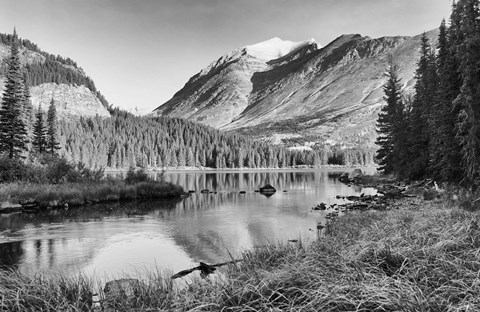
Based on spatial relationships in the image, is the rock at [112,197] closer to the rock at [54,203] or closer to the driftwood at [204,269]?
the rock at [54,203]

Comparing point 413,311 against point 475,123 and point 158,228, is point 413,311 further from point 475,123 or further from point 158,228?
point 475,123

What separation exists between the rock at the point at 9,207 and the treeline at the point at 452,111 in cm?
4233

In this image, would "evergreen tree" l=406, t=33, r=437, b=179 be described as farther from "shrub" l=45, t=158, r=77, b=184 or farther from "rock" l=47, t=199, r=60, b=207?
"shrub" l=45, t=158, r=77, b=184

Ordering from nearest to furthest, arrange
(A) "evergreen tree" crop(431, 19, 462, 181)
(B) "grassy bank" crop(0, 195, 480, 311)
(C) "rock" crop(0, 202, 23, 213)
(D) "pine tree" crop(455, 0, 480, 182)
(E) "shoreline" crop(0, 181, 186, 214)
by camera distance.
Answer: (B) "grassy bank" crop(0, 195, 480, 311) < (D) "pine tree" crop(455, 0, 480, 182) < (C) "rock" crop(0, 202, 23, 213) < (E) "shoreline" crop(0, 181, 186, 214) < (A) "evergreen tree" crop(431, 19, 462, 181)

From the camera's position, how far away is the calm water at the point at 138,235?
58.7 ft

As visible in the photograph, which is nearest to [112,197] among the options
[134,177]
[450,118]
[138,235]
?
[134,177]

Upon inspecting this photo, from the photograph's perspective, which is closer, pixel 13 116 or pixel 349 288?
pixel 349 288

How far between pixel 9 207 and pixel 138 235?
18.6 meters

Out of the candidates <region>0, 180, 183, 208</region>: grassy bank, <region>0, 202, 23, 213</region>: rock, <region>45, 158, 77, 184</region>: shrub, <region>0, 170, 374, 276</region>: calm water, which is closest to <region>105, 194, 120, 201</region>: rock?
<region>0, 180, 183, 208</region>: grassy bank

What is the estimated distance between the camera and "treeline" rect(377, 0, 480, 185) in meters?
32.0

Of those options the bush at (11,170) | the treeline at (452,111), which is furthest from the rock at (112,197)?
the treeline at (452,111)

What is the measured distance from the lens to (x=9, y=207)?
34.9 meters

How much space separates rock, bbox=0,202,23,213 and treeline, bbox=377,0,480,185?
139 ft

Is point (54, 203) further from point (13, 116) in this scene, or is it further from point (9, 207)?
point (13, 116)
